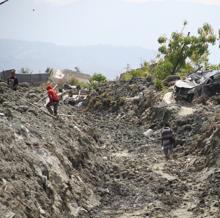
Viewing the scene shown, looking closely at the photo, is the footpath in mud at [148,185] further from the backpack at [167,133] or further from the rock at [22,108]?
the rock at [22,108]

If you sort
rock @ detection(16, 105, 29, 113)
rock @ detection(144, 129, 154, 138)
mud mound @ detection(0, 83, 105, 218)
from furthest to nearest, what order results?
rock @ detection(144, 129, 154, 138) → rock @ detection(16, 105, 29, 113) → mud mound @ detection(0, 83, 105, 218)

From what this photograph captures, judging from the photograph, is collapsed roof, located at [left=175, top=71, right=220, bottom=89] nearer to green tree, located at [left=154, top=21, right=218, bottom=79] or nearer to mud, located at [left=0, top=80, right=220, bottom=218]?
mud, located at [left=0, top=80, right=220, bottom=218]

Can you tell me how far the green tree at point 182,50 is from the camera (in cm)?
6388

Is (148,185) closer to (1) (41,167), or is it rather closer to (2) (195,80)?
(1) (41,167)

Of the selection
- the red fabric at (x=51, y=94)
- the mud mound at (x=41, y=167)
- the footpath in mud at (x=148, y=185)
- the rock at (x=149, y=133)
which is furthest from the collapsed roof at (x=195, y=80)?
the mud mound at (x=41, y=167)

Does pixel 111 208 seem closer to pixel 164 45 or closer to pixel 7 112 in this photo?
pixel 7 112

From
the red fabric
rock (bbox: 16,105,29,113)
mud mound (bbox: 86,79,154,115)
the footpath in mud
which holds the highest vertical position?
the red fabric

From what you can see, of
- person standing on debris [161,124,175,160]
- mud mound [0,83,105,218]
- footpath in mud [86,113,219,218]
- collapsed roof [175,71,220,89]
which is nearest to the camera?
mud mound [0,83,105,218]

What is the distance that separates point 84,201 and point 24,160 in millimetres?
2935

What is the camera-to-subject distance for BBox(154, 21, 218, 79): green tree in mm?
63875

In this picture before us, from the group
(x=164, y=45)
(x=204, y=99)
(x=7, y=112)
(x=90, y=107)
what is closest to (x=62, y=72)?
(x=164, y=45)

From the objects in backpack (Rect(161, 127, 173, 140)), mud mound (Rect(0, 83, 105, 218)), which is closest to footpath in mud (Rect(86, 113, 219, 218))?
mud mound (Rect(0, 83, 105, 218))

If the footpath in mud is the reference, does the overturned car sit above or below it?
above

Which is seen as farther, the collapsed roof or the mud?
the collapsed roof
